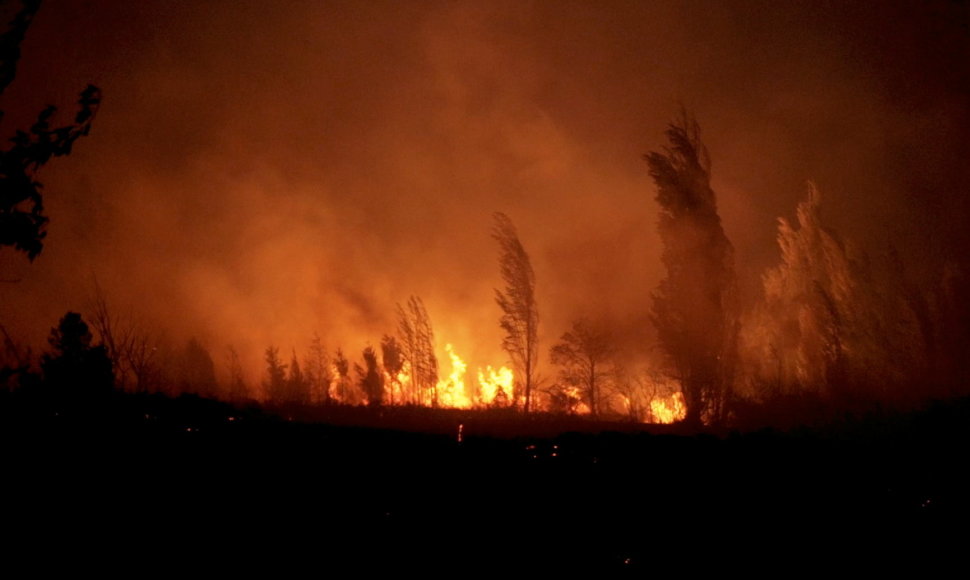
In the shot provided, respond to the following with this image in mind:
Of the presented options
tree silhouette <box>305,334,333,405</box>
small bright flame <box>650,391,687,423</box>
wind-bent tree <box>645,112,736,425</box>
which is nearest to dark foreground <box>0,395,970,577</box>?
wind-bent tree <box>645,112,736,425</box>

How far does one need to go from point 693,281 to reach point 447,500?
18278 millimetres

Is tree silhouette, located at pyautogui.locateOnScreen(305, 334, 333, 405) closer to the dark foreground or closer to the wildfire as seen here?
the wildfire

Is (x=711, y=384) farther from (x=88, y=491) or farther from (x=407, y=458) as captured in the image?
(x=88, y=491)

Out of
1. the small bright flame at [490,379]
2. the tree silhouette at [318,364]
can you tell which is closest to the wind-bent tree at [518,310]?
the small bright flame at [490,379]

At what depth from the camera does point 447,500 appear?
7.34m

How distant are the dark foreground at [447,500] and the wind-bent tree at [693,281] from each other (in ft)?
38.8

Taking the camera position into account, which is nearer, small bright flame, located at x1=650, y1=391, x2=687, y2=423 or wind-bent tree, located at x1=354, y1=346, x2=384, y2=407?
small bright flame, located at x1=650, y1=391, x2=687, y2=423

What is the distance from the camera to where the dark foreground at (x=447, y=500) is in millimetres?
5617

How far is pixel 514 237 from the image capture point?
2878cm

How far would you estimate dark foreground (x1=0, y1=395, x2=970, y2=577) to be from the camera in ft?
18.4

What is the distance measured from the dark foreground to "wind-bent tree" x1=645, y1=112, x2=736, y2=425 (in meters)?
11.8

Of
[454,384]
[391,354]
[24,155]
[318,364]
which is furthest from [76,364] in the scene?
[318,364]

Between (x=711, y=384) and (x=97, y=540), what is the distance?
21.1 metres

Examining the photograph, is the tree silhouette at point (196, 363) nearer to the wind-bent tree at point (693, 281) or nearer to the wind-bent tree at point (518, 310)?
the wind-bent tree at point (518, 310)
